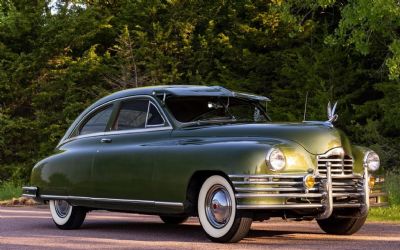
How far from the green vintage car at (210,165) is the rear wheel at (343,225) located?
0.01 meters

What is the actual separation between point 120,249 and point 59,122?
25496 millimetres

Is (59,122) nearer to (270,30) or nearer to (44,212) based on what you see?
(270,30)

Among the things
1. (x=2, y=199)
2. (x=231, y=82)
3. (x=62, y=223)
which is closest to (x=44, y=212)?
(x=62, y=223)

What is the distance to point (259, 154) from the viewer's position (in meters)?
8.04

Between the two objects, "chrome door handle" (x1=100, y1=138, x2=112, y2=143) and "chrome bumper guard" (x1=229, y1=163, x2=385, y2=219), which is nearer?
"chrome bumper guard" (x1=229, y1=163, x2=385, y2=219)

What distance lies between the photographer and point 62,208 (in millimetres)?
10852

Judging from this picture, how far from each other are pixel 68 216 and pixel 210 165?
10.1ft

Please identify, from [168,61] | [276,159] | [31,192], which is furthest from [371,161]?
[168,61]

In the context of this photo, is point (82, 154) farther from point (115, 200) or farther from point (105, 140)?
point (115, 200)

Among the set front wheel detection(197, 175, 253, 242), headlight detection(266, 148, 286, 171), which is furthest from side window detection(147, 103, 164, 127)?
headlight detection(266, 148, 286, 171)

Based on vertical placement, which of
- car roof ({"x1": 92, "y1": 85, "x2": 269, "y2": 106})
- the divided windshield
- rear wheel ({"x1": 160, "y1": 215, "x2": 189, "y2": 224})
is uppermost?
car roof ({"x1": 92, "y1": 85, "x2": 269, "y2": 106})

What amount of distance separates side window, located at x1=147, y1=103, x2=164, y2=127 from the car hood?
84 cm

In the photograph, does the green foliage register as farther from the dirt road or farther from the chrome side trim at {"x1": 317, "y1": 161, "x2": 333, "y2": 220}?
the chrome side trim at {"x1": 317, "y1": 161, "x2": 333, "y2": 220}

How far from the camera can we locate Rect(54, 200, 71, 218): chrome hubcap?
10.7 meters
